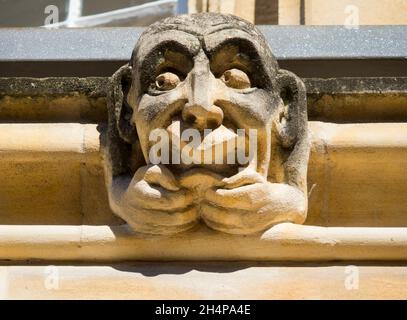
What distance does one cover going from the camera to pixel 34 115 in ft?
6.92

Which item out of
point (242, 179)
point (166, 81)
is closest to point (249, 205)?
point (242, 179)

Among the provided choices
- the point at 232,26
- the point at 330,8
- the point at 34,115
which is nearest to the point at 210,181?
the point at 232,26

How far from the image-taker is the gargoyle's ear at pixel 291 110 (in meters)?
1.95

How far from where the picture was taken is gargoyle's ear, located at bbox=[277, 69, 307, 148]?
1.95 metres

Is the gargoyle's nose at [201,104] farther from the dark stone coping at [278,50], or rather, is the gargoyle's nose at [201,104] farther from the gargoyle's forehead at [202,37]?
the dark stone coping at [278,50]

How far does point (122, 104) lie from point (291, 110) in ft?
1.01

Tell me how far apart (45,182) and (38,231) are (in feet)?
0.49

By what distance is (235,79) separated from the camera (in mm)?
1891

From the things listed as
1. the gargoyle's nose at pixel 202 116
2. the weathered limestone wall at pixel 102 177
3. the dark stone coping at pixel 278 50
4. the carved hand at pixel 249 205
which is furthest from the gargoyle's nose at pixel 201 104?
the dark stone coping at pixel 278 50

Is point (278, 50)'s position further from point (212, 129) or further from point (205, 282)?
point (205, 282)

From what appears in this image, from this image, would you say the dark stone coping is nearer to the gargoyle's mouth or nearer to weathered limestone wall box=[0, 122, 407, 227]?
weathered limestone wall box=[0, 122, 407, 227]
